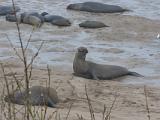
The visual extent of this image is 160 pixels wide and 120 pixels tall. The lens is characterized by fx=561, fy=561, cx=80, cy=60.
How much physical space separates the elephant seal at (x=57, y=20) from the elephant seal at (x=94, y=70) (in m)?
3.57

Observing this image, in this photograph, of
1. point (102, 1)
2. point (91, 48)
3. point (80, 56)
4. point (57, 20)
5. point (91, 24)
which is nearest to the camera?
point (80, 56)

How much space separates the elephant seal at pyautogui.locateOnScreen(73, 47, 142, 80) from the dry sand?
100 mm

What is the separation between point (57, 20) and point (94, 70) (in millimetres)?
3949

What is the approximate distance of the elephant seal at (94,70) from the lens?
8.24m

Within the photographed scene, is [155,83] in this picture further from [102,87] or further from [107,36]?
[107,36]

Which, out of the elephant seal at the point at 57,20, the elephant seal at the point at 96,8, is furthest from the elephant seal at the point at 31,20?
the elephant seal at the point at 96,8

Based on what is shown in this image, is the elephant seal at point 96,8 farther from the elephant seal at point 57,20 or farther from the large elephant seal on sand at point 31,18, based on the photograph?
the large elephant seal on sand at point 31,18

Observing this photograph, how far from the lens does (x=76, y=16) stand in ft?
43.3

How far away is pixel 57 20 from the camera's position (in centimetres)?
1198

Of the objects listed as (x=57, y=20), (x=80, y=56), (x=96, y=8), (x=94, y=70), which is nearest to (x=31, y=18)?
(x=57, y=20)

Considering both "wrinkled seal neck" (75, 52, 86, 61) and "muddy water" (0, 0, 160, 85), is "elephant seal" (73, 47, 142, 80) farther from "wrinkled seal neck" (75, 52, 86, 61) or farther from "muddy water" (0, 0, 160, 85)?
"muddy water" (0, 0, 160, 85)

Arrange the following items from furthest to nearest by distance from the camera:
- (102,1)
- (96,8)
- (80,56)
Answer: (102,1)
(96,8)
(80,56)

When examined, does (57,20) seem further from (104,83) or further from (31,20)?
(104,83)

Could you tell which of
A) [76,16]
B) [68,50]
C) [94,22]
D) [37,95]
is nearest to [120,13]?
[76,16]
